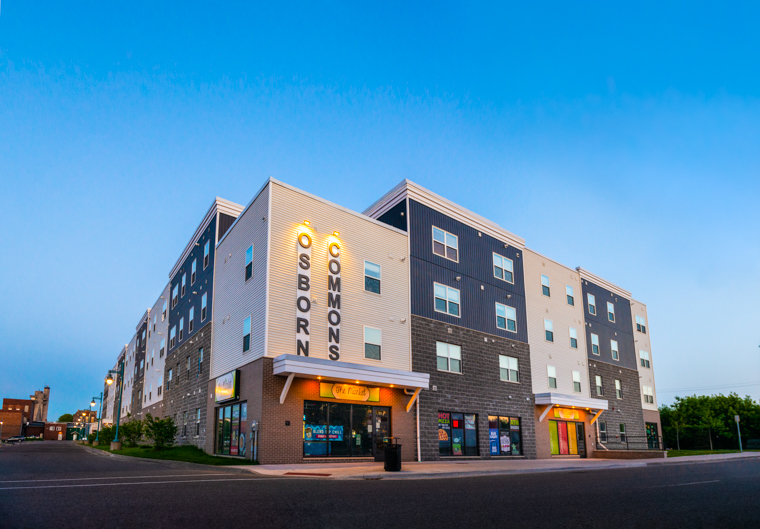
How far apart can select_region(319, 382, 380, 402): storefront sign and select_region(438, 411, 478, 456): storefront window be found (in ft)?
16.0

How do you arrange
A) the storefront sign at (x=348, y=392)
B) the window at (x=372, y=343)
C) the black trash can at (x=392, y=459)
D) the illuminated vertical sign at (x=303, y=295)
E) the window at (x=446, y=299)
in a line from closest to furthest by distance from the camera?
the black trash can at (x=392, y=459)
the storefront sign at (x=348, y=392)
the illuminated vertical sign at (x=303, y=295)
the window at (x=372, y=343)
the window at (x=446, y=299)

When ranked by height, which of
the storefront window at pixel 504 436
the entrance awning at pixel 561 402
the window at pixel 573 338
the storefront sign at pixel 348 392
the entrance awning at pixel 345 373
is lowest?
the storefront window at pixel 504 436

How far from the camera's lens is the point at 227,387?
79.8ft

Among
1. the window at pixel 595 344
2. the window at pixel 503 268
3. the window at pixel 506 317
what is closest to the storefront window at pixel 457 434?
the window at pixel 506 317

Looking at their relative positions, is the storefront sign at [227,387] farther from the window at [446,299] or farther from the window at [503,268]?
the window at [503,268]

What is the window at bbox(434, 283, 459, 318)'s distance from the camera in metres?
28.8

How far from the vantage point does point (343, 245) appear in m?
25.0

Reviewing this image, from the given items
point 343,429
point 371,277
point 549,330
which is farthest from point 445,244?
point 343,429

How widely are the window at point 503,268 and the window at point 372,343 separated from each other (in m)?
10.3

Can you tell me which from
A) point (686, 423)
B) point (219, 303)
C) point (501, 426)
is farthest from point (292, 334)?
point (686, 423)

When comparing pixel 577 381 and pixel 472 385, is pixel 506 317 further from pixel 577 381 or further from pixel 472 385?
pixel 577 381

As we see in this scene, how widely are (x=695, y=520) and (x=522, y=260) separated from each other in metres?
27.9

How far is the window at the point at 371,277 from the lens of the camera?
84.2ft

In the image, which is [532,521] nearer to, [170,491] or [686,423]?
[170,491]
